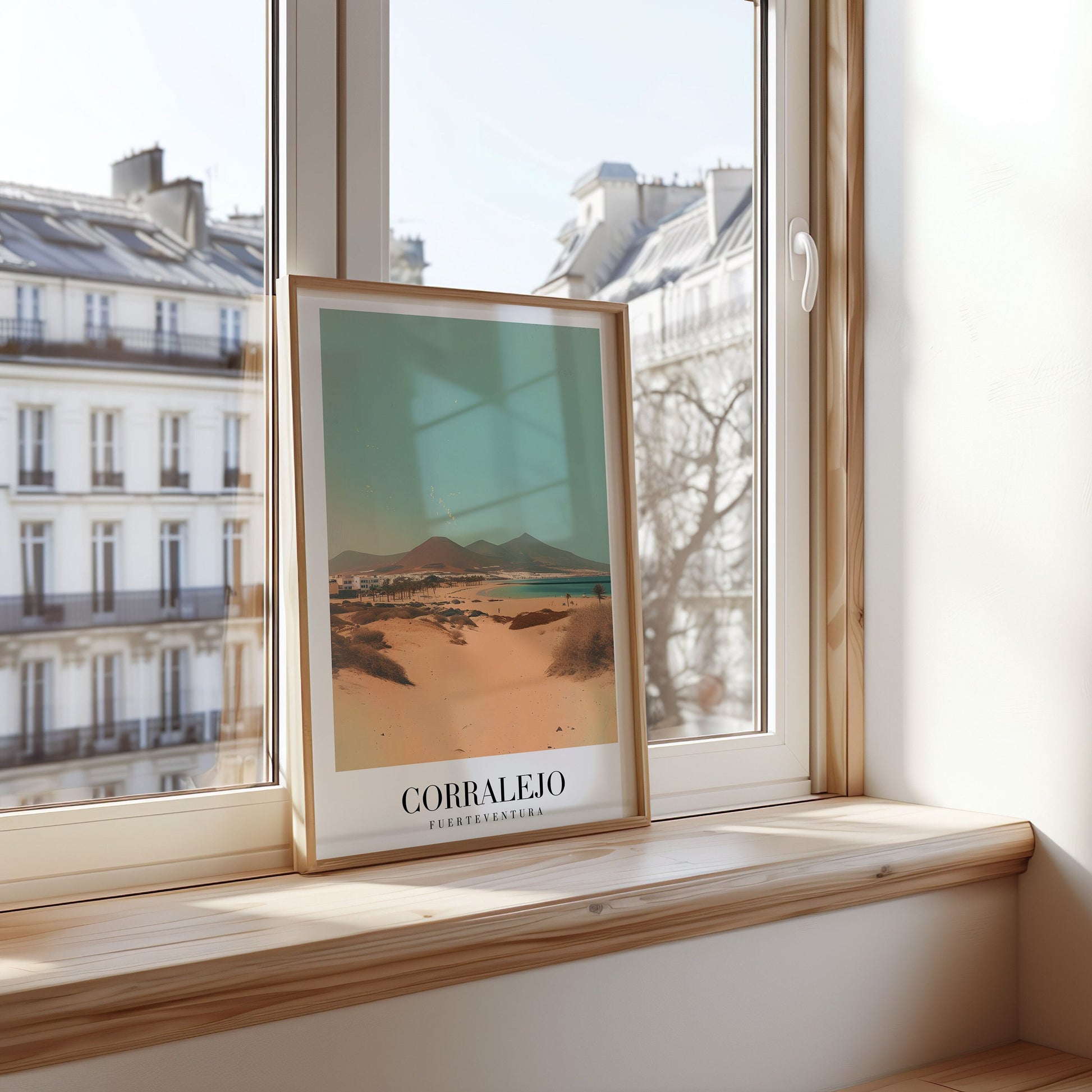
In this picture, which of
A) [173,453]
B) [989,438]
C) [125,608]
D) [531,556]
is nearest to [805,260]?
[989,438]

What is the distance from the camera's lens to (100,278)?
99 centimetres

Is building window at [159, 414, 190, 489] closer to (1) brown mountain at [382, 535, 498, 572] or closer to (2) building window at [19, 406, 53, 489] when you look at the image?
(2) building window at [19, 406, 53, 489]

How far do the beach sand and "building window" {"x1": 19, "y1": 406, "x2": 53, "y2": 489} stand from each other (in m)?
0.33

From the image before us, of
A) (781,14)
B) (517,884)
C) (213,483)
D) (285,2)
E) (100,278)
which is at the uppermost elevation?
(781,14)

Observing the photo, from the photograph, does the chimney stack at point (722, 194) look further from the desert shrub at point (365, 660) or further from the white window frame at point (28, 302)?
the white window frame at point (28, 302)

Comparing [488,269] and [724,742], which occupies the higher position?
[488,269]

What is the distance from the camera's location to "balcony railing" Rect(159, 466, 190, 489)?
1017 mm

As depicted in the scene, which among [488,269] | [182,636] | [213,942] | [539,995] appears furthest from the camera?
[488,269]

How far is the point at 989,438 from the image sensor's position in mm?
1226

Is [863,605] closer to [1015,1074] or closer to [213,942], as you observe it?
[1015,1074]

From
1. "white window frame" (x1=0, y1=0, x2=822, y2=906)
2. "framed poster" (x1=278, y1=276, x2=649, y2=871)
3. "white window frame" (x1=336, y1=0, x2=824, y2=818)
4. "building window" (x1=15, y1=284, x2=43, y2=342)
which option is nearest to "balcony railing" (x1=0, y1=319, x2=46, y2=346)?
"building window" (x1=15, y1=284, x2=43, y2=342)

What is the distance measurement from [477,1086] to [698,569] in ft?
2.22

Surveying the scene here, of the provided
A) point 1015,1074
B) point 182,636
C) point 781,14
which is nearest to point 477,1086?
point 182,636

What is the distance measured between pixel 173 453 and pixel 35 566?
0.16 metres
